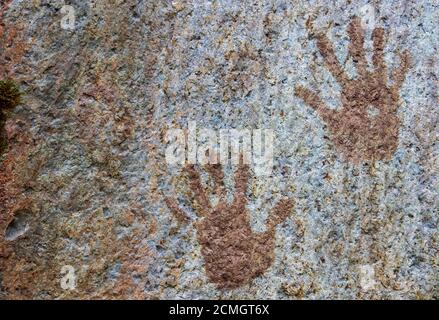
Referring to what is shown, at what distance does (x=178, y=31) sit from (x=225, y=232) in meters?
0.51

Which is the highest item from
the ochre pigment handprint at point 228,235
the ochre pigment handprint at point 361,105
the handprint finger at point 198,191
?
the ochre pigment handprint at point 361,105

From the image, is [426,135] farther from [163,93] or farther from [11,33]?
[11,33]

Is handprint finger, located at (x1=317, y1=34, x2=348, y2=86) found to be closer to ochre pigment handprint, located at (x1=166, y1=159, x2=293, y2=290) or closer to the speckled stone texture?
the speckled stone texture

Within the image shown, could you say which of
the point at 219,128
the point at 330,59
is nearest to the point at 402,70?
the point at 330,59

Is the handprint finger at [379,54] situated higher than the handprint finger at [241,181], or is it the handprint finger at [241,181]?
the handprint finger at [379,54]

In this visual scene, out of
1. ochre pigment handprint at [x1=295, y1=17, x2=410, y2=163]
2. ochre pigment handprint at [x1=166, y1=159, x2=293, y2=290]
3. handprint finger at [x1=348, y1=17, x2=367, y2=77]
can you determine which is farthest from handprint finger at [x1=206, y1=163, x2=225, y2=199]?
handprint finger at [x1=348, y1=17, x2=367, y2=77]

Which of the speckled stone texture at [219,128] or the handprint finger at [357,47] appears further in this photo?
the handprint finger at [357,47]

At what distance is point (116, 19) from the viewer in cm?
145

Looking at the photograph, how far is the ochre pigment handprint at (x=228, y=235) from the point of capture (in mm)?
1446

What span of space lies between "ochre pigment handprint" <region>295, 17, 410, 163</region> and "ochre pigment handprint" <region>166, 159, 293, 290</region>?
259 millimetres

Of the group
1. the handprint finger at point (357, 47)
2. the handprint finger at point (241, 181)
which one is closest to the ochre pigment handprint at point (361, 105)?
the handprint finger at point (357, 47)

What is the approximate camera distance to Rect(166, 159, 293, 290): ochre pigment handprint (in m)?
1.45

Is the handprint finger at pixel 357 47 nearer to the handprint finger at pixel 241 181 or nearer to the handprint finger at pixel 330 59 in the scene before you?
the handprint finger at pixel 330 59
